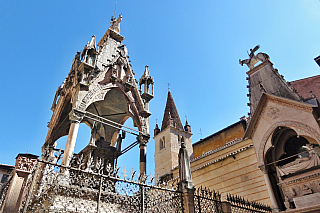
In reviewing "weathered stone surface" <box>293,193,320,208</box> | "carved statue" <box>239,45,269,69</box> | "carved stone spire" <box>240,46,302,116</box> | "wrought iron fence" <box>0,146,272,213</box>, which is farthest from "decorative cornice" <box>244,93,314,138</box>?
"wrought iron fence" <box>0,146,272,213</box>

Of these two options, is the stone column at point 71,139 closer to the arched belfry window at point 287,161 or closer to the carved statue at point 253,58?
the arched belfry window at point 287,161

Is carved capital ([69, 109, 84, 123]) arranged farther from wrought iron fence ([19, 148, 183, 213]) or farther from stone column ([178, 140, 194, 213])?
stone column ([178, 140, 194, 213])

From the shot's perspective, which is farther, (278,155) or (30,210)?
(278,155)

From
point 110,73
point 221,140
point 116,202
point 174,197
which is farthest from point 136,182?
point 221,140

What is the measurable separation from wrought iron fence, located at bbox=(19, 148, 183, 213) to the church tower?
1593 cm

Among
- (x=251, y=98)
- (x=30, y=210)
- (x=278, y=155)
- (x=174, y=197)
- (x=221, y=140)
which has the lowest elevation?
(x=30, y=210)

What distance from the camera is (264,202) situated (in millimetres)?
13023

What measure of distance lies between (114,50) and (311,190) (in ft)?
46.0

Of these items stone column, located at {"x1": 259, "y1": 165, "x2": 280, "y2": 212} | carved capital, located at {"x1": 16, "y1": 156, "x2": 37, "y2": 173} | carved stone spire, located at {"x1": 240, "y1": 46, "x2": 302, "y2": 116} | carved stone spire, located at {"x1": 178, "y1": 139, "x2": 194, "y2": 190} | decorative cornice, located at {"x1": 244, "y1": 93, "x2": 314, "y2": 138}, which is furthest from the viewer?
carved stone spire, located at {"x1": 240, "y1": 46, "x2": 302, "y2": 116}

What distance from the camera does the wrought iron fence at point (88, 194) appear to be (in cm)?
571

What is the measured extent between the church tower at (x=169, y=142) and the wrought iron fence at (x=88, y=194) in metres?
15.9

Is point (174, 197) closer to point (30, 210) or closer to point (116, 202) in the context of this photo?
point (116, 202)

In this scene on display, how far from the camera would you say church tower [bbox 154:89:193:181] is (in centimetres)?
2469

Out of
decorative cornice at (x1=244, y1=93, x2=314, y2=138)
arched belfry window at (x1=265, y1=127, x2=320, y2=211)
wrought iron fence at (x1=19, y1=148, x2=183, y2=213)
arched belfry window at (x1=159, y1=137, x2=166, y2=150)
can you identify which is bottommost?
wrought iron fence at (x1=19, y1=148, x2=183, y2=213)
